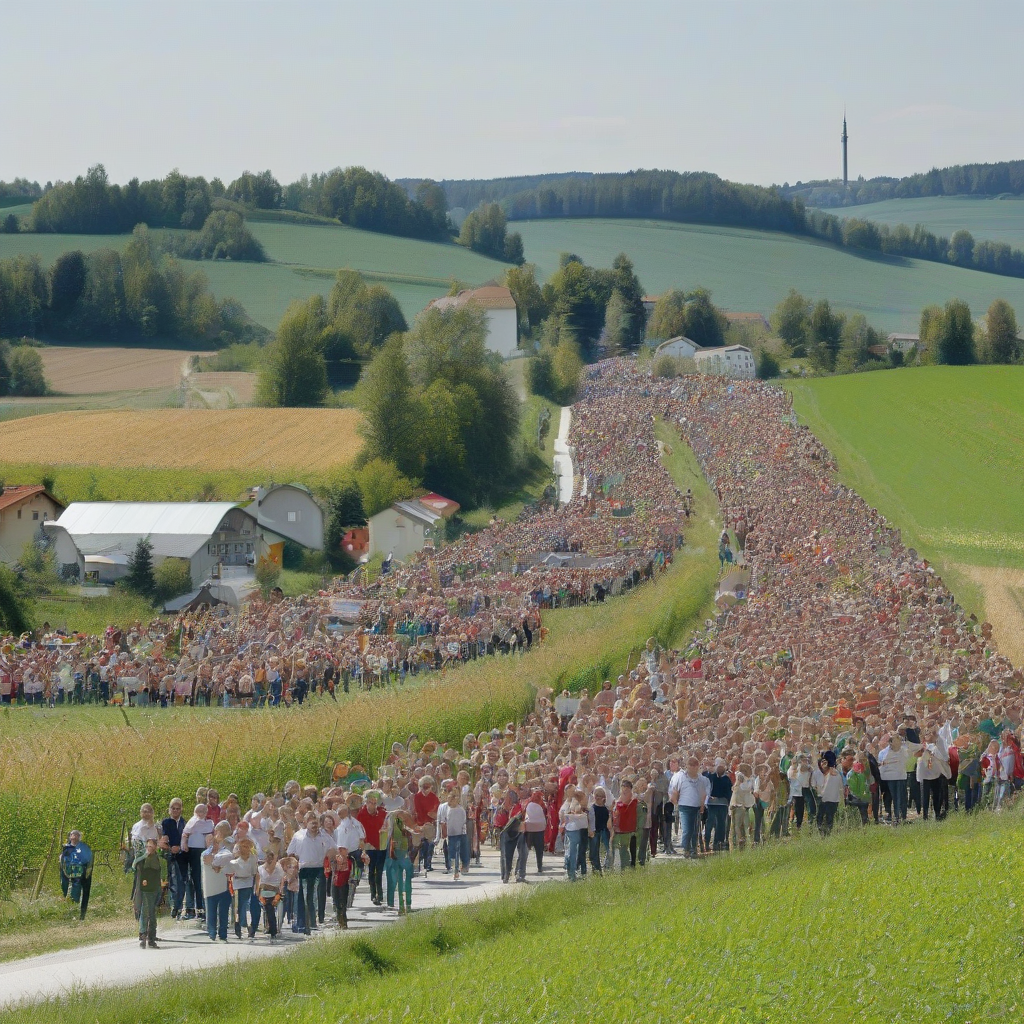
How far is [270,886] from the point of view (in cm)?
1435

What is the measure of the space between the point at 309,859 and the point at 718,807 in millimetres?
4716

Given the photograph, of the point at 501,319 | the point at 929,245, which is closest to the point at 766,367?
the point at 501,319

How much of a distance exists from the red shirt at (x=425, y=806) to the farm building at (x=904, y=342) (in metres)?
94.2

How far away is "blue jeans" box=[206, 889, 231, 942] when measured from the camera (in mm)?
14406

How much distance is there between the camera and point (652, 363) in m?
103

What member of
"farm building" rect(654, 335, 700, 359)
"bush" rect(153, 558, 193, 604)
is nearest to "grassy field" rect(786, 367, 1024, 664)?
"farm building" rect(654, 335, 700, 359)

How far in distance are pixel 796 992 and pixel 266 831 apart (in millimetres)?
5118

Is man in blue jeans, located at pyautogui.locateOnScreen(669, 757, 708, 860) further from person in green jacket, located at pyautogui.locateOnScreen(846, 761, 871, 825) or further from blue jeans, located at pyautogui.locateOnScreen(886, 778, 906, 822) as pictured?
blue jeans, located at pyautogui.locateOnScreen(886, 778, 906, 822)

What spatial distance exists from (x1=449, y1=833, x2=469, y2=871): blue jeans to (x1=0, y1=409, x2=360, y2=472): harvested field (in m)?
43.0

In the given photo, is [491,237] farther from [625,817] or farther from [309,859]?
[309,859]

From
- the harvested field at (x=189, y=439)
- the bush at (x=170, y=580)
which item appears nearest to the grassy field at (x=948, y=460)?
the bush at (x=170, y=580)

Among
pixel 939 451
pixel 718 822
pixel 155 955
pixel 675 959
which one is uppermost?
pixel 675 959

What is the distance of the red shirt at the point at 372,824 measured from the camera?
49.8 feet

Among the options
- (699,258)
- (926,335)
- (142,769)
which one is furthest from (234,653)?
(699,258)
